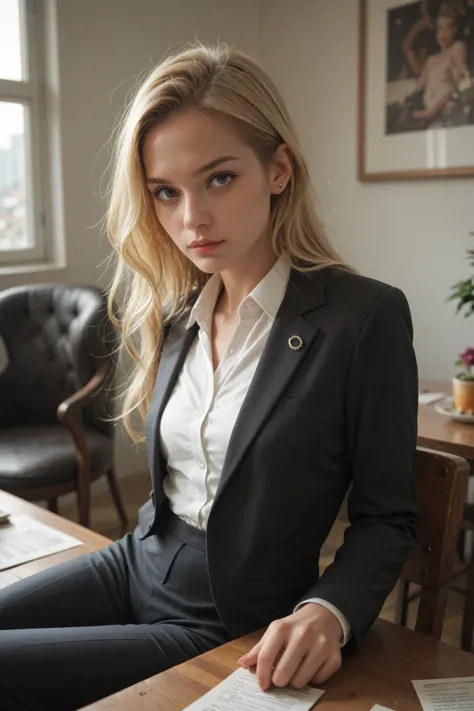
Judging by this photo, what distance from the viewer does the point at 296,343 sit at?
44.7 inches

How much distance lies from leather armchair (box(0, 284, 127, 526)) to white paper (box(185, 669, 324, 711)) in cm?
179

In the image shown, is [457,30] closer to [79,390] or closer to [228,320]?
[79,390]

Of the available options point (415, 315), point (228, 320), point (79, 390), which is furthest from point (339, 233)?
point (228, 320)

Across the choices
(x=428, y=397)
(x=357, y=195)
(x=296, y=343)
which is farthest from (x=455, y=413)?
(x=357, y=195)

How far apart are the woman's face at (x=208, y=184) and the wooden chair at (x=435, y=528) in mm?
445

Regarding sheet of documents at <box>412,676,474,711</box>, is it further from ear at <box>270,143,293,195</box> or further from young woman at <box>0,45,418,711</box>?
ear at <box>270,143,293,195</box>

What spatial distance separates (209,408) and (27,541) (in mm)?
532

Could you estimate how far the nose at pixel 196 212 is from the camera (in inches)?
45.9

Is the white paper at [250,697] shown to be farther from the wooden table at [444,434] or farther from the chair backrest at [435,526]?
the wooden table at [444,434]

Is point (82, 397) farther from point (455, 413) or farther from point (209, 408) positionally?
point (209, 408)

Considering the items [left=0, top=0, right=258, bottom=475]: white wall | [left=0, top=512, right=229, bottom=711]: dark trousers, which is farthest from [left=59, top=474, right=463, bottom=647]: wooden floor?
[left=0, top=512, right=229, bottom=711]: dark trousers

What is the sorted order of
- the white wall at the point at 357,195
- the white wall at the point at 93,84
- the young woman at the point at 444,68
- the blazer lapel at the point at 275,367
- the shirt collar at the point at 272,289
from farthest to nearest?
the white wall at the point at 93,84
the white wall at the point at 357,195
the young woman at the point at 444,68
the shirt collar at the point at 272,289
the blazer lapel at the point at 275,367

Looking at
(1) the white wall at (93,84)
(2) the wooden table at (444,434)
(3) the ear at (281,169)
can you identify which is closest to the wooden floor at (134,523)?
(1) the white wall at (93,84)

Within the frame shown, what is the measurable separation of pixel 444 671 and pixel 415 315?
2.67 metres
